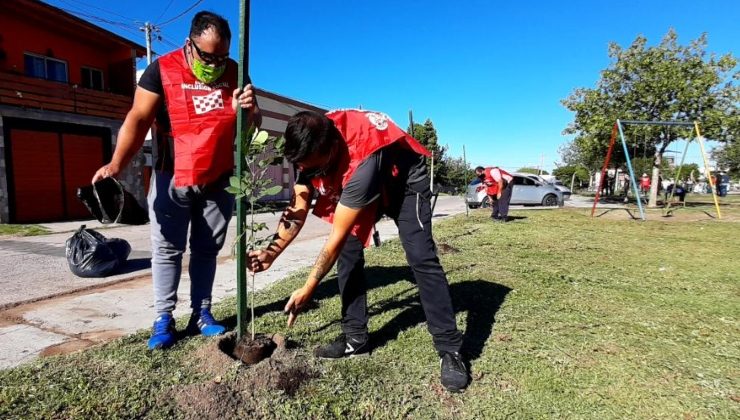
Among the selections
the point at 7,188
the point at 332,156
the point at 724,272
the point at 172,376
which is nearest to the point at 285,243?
the point at 332,156

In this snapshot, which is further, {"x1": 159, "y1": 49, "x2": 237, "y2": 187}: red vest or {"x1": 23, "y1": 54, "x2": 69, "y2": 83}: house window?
{"x1": 23, "y1": 54, "x2": 69, "y2": 83}: house window

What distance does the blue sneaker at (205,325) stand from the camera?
8.98 ft

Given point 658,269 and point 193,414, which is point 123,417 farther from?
point 658,269

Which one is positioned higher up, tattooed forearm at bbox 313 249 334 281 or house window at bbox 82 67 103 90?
house window at bbox 82 67 103 90

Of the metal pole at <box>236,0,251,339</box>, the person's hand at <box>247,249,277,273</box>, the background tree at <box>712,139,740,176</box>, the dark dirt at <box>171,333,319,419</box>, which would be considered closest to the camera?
the dark dirt at <box>171,333,319,419</box>

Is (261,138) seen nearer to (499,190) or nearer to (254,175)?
(254,175)

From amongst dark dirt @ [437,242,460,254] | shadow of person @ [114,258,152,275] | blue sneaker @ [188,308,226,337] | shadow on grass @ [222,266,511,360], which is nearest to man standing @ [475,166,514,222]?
dark dirt @ [437,242,460,254]

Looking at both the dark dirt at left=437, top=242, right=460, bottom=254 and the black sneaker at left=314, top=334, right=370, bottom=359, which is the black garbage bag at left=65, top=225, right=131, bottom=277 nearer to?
the black sneaker at left=314, top=334, right=370, bottom=359

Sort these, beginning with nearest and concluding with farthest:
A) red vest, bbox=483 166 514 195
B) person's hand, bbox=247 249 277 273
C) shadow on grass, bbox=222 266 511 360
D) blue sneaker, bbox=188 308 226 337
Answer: person's hand, bbox=247 249 277 273 < blue sneaker, bbox=188 308 226 337 < shadow on grass, bbox=222 266 511 360 < red vest, bbox=483 166 514 195

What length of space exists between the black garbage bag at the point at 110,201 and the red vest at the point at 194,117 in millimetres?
381

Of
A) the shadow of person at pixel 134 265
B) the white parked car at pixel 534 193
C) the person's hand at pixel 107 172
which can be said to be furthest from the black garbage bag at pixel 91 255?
the white parked car at pixel 534 193

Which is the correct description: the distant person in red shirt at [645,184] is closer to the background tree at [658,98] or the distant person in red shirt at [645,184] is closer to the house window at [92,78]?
the background tree at [658,98]

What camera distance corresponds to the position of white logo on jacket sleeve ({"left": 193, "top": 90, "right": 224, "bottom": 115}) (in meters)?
2.42

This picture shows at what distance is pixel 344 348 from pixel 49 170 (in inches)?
542
